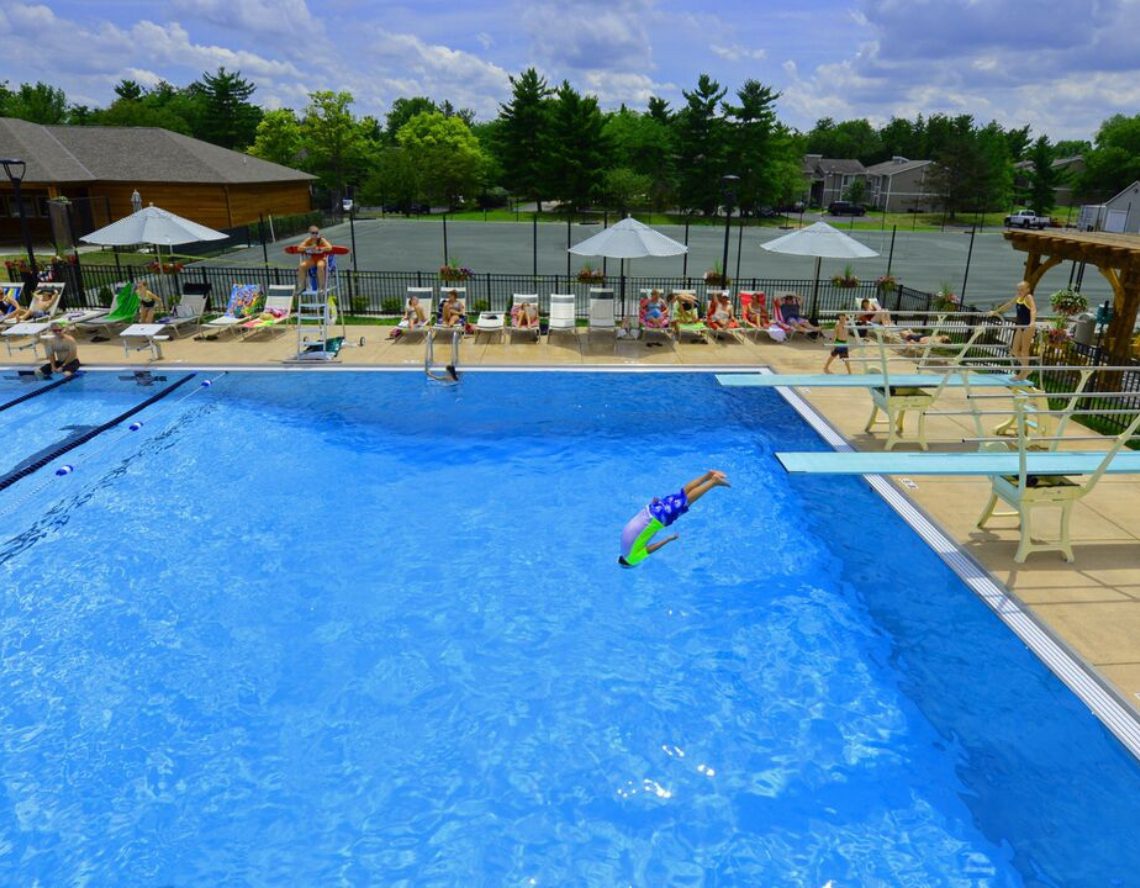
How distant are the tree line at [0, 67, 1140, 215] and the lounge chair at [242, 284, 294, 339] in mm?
41978

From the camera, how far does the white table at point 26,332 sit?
15102 mm

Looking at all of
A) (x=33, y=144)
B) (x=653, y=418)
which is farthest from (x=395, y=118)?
(x=653, y=418)

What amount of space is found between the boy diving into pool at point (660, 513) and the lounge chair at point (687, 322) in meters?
10.7

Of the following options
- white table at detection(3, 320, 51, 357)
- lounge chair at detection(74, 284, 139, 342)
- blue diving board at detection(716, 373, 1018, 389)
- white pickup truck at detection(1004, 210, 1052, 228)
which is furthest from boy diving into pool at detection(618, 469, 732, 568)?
white pickup truck at detection(1004, 210, 1052, 228)

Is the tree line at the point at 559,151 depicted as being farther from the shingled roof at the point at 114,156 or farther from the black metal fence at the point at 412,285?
the black metal fence at the point at 412,285

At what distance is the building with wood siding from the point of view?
1406 inches

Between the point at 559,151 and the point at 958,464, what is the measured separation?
190 ft

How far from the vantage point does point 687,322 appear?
1716 centimetres

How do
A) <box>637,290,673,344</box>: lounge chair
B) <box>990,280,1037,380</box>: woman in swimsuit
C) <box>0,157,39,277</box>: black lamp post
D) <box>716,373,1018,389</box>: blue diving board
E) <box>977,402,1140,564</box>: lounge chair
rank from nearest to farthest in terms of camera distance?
<box>977,402,1140,564</box>: lounge chair, <box>716,373,1018,389</box>: blue diving board, <box>990,280,1037,380</box>: woman in swimsuit, <box>0,157,39,277</box>: black lamp post, <box>637,290,673,344</box>: lounge chair

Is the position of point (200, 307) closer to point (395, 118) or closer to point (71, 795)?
point (71, 795)

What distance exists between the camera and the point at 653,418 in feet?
41.3

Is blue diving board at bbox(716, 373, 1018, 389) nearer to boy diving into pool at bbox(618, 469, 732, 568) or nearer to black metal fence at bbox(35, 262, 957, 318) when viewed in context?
boy diving into pool at bbox(618, 469, 732, 568)

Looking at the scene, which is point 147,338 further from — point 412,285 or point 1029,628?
point 1029,628

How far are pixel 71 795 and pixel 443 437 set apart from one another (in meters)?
7.05
